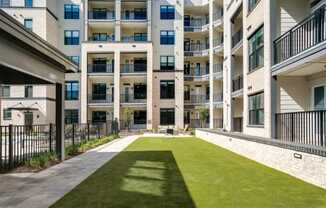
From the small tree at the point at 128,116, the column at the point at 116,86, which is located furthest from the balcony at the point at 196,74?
the column at the point at 116,86

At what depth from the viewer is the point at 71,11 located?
1758 inches

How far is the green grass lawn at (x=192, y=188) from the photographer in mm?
7059

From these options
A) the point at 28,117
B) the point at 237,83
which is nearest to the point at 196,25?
the point at 237,83

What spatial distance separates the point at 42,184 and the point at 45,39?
34.7m

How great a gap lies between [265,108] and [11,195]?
11028mm

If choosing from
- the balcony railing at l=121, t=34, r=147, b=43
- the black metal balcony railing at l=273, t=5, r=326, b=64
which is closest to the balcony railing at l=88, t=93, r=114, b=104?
the balcony railing at l=121, t=34, r=147, b=43

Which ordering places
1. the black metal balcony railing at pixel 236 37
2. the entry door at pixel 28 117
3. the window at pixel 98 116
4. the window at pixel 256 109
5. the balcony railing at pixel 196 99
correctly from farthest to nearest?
the balcony railing at pixel 196 99, the window at pixel 98 116, the entry door at pixel 28 117, the black metal balcony railing at pixel 236 37, the window at pixel 256 109

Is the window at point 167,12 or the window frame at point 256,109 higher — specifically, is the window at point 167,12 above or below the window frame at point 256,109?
above

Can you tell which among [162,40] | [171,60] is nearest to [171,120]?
[171,60]

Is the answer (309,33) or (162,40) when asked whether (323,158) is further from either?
(162,40)

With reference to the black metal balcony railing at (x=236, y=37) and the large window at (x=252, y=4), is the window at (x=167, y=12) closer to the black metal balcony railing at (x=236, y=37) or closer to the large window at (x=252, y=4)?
the black metal balcony railing at (x=236, y=37)

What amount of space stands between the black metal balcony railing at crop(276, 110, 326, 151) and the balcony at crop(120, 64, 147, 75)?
29.0 metres

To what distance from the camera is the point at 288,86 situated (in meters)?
14.4

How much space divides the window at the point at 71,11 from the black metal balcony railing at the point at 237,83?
27.9 m
